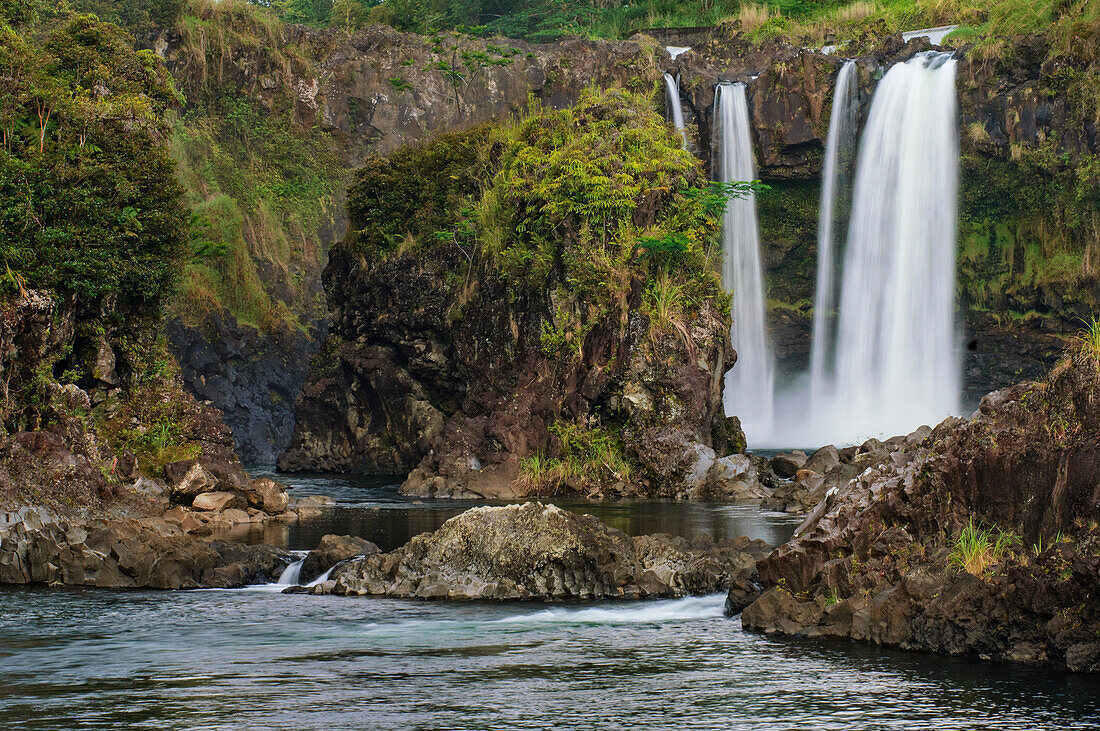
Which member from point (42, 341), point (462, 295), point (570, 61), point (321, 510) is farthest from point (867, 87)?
point (42, 341)

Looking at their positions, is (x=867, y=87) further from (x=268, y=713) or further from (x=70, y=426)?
(x=268, y=713)

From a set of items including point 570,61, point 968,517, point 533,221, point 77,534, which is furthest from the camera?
point 570,61

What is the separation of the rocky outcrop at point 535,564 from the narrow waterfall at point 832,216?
109 ft

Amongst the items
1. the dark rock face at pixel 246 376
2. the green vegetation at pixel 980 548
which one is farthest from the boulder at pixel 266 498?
the dark rock face at pixel 246 376

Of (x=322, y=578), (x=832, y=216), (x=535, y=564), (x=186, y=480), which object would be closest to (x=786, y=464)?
(x=832, y=216)

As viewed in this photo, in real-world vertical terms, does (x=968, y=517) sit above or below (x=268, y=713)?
above

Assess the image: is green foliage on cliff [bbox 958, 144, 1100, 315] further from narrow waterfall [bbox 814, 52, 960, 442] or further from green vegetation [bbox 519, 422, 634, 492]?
green vegetation [bbox 519, 422, 634, 492]

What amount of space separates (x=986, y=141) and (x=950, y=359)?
884 cm

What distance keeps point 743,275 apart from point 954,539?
36.3 meters

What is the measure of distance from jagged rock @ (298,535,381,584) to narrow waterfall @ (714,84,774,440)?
3068 centimetres

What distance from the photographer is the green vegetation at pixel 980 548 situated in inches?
520

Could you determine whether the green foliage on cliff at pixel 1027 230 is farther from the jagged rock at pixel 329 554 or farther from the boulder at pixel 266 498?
the jagged rock at pixel 329 554

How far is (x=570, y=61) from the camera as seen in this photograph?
188ft

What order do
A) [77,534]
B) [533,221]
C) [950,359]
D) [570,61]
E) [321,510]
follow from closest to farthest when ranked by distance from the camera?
[77,534]
[321,510]
[533,221]
[950,359]
[570,61]
